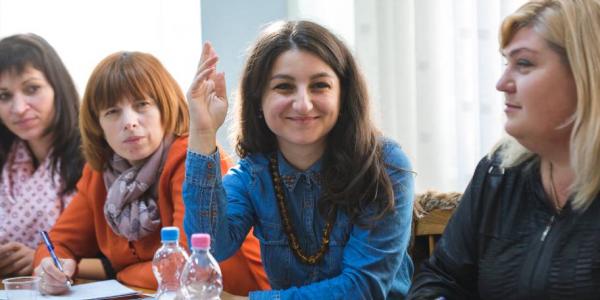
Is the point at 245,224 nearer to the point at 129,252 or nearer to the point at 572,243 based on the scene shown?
the point at 129,252

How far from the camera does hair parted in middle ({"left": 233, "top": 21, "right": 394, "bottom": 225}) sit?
1877 millimetres

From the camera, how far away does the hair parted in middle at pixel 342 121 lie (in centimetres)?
188

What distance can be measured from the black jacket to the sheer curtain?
878 mm

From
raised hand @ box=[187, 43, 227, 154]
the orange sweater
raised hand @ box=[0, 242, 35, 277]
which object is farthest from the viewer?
raised hand @ box=[0, 242, 35, 277]

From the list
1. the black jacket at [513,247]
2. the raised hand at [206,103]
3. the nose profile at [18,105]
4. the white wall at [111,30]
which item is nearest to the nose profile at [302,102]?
the raised hand at [206,103]

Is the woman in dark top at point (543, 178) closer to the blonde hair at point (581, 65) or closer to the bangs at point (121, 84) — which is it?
the blonde hair at point (581, 65)

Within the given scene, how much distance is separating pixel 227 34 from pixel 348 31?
0.61m

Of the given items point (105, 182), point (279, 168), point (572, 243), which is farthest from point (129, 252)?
point (572, 243)

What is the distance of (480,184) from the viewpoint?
5.62 ft

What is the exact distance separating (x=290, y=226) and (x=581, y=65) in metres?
0.76

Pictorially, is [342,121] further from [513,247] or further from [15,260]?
[15,260]

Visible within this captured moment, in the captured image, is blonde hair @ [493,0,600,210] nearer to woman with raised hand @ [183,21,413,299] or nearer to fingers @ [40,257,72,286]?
woman with raised hand @ [183,21,413,299]

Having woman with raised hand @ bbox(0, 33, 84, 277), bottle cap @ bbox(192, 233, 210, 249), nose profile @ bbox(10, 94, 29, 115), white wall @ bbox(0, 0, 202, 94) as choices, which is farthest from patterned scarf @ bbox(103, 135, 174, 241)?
white wall @ bbox(0, 0, 202, 94)

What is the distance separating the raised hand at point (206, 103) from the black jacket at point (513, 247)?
1.77 ft
